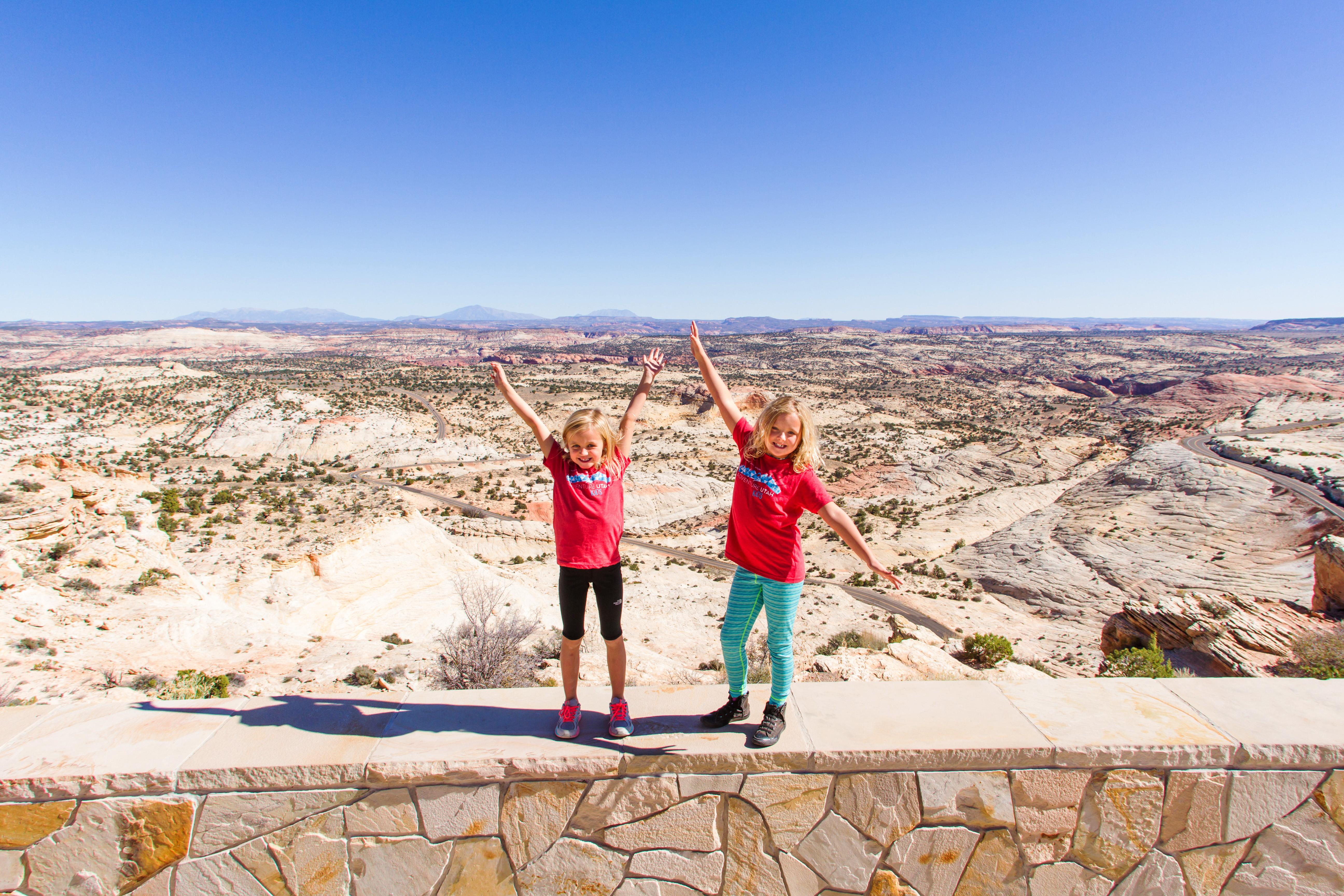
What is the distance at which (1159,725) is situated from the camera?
2932 mm

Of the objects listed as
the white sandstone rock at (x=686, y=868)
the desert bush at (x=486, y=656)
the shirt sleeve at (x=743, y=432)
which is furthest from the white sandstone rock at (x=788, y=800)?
the desert bush at (x=486, y=656)

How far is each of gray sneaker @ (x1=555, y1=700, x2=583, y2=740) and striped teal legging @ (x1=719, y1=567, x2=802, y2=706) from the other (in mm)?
775

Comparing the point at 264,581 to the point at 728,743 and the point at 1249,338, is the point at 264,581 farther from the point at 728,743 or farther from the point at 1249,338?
the point at 1249,338

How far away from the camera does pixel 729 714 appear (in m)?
3.09

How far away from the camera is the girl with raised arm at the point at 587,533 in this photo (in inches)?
125

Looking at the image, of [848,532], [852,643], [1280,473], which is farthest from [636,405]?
[1280,473]

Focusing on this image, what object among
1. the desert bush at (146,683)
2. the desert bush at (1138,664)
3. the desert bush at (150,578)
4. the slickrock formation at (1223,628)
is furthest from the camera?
the desert bush at (150,578)

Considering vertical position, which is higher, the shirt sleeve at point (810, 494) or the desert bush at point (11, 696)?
the shirt sleeve at point (810, 494)

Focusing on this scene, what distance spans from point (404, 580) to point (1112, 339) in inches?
8436

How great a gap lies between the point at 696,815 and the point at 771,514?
1.44 metres

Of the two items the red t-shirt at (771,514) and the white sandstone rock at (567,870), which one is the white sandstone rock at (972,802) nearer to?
the red t-shirt at (771,514)

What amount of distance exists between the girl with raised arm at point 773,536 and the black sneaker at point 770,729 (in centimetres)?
10

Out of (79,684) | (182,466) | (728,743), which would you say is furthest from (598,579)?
(182,466)

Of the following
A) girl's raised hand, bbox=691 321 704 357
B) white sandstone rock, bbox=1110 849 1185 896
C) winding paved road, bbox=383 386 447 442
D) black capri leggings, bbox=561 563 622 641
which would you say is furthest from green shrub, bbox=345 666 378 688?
winding paved road, bbox=383 386 447 442
